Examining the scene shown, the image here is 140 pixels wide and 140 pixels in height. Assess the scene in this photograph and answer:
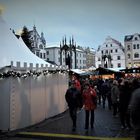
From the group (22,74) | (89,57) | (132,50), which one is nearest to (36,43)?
(132,50)

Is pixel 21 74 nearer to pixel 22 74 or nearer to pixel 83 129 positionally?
pixel 22 74

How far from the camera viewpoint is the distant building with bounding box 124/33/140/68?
88.6m

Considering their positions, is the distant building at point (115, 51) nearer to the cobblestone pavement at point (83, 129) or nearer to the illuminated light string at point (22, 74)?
the illuminated light string at point (22, 74)

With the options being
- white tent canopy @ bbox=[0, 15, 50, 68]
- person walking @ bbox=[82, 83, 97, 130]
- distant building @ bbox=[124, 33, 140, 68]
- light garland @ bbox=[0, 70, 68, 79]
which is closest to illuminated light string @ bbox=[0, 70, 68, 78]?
light garland @ bbox=[0, 70, 68, 79]

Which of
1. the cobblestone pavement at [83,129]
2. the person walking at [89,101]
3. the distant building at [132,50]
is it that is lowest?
the cobblestone pavement at [83,129]

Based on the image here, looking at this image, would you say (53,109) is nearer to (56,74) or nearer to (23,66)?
(56,74)

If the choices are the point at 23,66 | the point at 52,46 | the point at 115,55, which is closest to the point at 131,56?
the point at 115,55

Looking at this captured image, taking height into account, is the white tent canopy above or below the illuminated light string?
above

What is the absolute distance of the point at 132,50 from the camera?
293 ft

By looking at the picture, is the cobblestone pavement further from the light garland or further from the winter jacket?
the light garland

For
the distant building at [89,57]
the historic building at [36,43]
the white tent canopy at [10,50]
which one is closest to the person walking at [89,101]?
the white tent canopy at [10,50]

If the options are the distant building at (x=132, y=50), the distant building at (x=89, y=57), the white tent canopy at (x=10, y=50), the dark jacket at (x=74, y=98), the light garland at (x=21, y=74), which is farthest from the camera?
the distant building at (x=89, y=57)

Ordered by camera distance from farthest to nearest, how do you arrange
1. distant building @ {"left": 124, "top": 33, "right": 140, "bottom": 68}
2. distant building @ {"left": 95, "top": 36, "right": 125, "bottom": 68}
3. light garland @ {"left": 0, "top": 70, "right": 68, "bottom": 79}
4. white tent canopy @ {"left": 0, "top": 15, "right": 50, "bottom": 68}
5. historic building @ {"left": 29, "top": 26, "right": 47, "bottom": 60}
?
distant building @ {"left": 95, "top": 36, "right": 125, "bottom": 68} < distant building @ {"left": 124, "top": 33, "right": 140, "bottom": 68} < historic building @ {"left": 29, "top": 26, "right": 47, "bottom": 60} < white tent canopy @ {"left": 0, "top": 15, "right": 50, "bottom": 68} < light garland @ {"left": 0, "top": 70, "right": 68, "bottom": 79}

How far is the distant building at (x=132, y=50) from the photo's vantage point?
291ft
